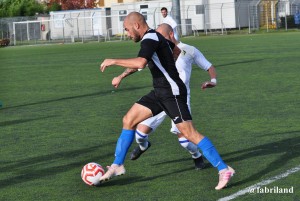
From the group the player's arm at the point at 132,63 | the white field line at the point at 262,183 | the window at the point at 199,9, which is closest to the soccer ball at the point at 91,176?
the player's arm at the point at 132,63

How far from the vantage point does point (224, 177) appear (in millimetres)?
7539

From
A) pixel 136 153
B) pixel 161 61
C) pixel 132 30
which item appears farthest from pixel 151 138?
pixel 132 30

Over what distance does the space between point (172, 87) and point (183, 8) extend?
51.8m

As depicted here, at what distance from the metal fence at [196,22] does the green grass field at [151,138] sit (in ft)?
113

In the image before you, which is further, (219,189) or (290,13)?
(290,13)

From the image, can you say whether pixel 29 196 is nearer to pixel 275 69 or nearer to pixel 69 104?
pixel 69 104

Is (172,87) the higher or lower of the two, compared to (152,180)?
higher

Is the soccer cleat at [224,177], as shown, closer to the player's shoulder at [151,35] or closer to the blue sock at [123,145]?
the blue sock at [123,145]

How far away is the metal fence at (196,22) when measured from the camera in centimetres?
5544

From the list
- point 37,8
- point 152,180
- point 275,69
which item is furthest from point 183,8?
point 152,180

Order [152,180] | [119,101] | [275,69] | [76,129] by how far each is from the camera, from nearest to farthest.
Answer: [152,180] → [76,129] → [119,101] → [275,69]

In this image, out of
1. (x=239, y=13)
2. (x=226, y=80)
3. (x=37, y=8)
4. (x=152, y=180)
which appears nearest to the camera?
(x=152, y=180)

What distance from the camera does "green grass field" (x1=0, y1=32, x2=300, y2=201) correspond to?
7844 mm

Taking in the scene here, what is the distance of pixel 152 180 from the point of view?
26.9 ft
